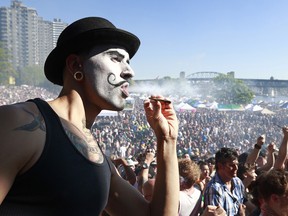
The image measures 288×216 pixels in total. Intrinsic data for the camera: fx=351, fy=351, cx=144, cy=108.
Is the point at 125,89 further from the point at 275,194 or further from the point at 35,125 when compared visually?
the point at 275,194

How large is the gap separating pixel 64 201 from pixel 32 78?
117m

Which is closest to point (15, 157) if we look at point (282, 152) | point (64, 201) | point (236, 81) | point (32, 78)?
point (64, 201)

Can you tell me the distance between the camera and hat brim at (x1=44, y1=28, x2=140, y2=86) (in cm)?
138

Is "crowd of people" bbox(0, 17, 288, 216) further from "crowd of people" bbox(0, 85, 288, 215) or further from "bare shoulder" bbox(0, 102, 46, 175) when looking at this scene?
"crowd of people" bbox(0, 85, 288, 215)

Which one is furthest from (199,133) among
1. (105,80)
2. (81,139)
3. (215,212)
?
(81,139)

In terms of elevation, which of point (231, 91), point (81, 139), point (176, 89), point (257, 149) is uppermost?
point (81, 139)

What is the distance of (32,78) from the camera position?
112 metres

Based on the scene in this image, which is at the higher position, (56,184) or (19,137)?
(19,137)

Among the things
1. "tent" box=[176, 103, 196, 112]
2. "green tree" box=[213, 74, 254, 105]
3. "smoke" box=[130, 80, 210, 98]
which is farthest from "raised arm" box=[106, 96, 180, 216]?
"green tree" box=[213, 74, 254, 105]

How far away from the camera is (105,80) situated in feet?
4.52

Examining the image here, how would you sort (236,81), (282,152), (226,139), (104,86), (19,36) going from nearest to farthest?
(104,86) → (282,152) → (226,139) → (236,81) → (19,36)

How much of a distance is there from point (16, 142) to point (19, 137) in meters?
0.02

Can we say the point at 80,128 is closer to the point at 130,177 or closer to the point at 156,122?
the point at 156,122

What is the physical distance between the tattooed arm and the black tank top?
0.02m
